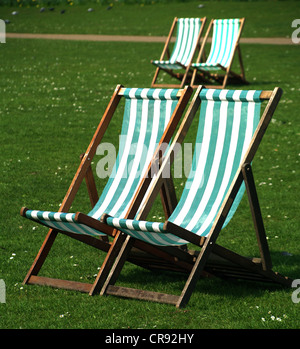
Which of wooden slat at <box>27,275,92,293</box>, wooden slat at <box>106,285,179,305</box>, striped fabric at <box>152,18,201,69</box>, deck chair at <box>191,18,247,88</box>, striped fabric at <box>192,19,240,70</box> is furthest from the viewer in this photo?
striped fabric at <box>152,18,201,69</box>

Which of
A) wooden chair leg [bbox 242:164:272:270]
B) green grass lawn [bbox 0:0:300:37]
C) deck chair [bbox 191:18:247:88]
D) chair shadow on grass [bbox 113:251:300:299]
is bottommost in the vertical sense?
chair shadow on grass [bbox 113:251:300:299]

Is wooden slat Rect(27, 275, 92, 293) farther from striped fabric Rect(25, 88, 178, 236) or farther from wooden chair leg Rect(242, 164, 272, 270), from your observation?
wooden chair leg Rect(242, 164, 272, 270)

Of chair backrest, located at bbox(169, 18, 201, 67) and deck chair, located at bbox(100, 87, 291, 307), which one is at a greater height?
chair backrest, located at bbox(169, 18, 201, 67)

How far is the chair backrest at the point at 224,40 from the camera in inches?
557

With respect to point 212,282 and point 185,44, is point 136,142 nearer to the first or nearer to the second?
point 212,282

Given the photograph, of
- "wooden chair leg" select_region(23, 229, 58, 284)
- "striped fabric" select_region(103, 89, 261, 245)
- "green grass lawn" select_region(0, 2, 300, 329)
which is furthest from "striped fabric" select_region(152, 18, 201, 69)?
"wooden chair leg" select_region(23, 229, 58, 284)

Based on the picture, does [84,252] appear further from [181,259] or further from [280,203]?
[280,203]

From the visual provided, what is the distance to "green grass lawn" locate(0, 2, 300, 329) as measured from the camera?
444 centimetres

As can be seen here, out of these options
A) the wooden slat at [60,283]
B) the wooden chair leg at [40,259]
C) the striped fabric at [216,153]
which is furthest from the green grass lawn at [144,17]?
the wooden slat at [60,283]

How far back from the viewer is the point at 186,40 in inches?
581

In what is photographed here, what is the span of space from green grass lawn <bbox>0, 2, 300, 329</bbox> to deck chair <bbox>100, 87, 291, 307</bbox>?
0.15 metres

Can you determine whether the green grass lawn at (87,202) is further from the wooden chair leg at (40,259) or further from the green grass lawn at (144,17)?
the green grass lawn at (144,17)

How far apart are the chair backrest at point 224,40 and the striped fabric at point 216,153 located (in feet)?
29.6

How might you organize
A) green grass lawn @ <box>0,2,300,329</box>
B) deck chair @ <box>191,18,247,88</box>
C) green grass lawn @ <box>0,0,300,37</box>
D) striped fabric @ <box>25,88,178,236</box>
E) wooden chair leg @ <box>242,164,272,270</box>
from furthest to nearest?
green grass lawn @ <box>0,0,300,37</box>
deck chair @ <box>191,18,247,88</box>
striped fabric @ <box>25,88,178,236</box>
wooden chair leg @ <box>242,164,272,270</box>
green grass lawn @ <box>0,2,300,329</box>
